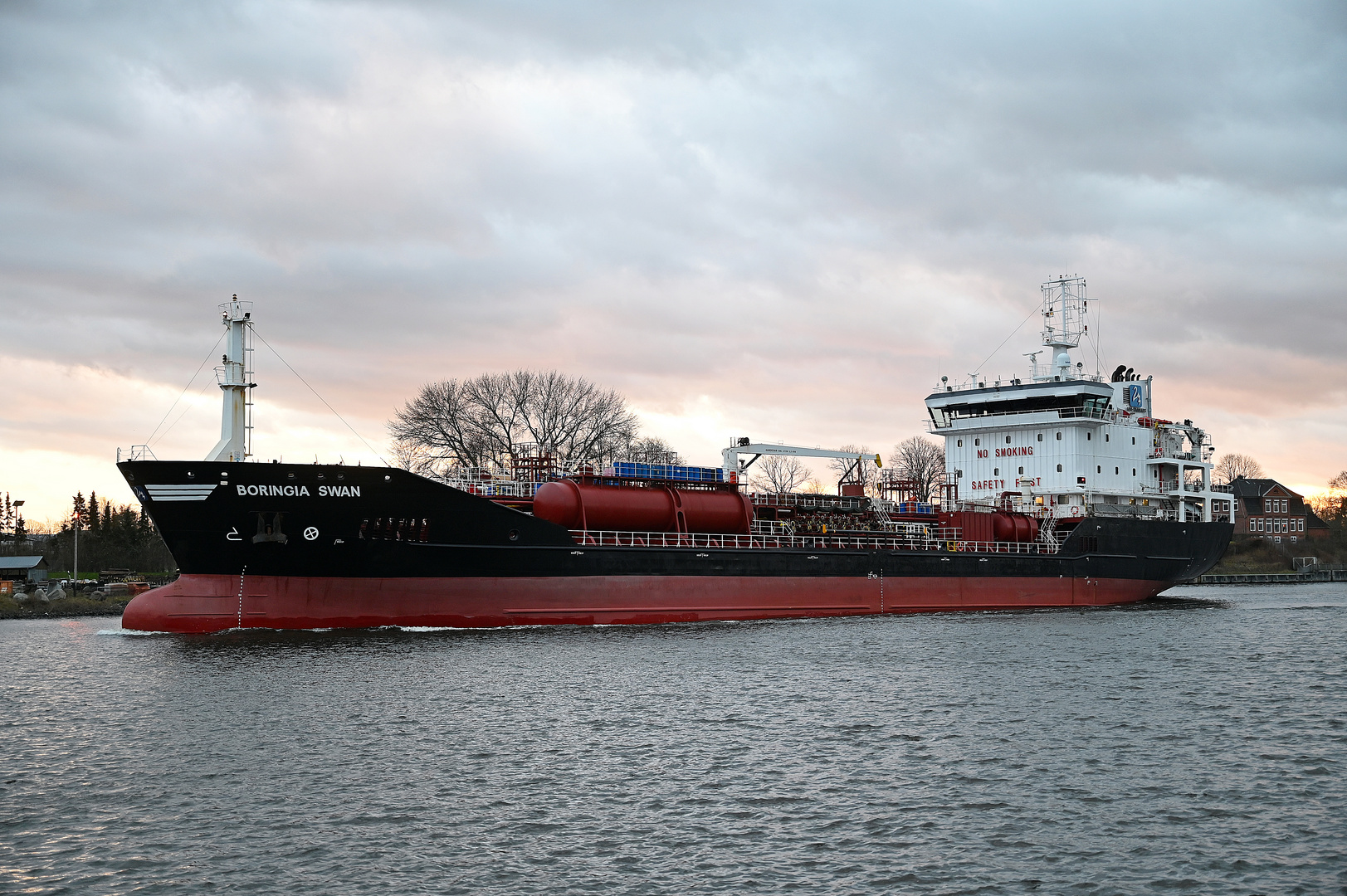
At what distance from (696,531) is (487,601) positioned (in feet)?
27.7

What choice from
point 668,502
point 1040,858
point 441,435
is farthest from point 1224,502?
point 1040,858

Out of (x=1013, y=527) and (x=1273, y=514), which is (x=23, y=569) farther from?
(x=1273, y=514)

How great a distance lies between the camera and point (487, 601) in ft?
97.2

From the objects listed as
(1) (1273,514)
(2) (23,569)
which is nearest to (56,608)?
(2) (23,569)

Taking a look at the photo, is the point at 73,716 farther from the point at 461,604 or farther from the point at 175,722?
the point at 461,604

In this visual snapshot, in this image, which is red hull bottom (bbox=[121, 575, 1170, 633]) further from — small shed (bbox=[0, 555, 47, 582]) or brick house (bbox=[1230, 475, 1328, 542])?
brick house (bbox=[1230, 475, 1328, 542])

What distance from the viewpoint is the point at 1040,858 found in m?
10.8

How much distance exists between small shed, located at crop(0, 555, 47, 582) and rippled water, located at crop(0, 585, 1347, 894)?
4207 centimetres

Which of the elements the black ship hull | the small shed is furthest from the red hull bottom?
the small shed

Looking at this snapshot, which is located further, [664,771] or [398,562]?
[398,562]

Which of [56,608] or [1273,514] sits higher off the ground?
[1273,514]

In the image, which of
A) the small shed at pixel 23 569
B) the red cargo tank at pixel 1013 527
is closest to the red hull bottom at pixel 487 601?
the red cargo tank at pixel 1013 527

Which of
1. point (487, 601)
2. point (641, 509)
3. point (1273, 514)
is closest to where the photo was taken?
point (487, 601)

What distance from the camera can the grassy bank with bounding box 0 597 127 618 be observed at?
44.0 m
